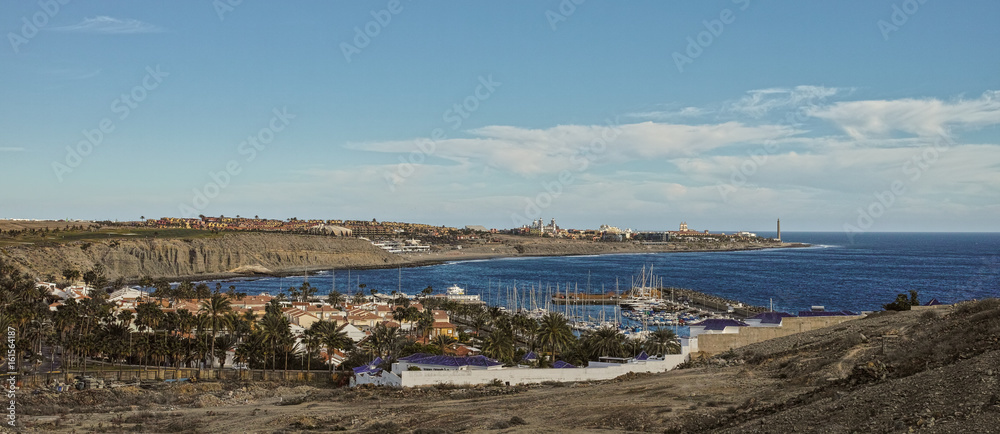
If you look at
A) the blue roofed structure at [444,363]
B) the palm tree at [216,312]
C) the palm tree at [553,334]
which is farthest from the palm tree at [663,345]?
the palm tree at [216,312]

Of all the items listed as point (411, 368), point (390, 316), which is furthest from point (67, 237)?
point (411, 368)

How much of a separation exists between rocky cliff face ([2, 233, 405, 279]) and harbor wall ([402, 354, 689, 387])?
3290 inches

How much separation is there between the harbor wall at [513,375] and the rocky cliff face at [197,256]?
83575 millimetres

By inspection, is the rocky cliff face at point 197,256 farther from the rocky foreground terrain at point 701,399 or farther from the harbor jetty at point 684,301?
the rocky foreground terrain at point 701,399

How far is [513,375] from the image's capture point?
34.5m

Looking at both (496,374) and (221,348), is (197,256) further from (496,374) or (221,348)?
(496,374)

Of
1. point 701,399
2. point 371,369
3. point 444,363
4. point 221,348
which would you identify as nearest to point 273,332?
point 371,369

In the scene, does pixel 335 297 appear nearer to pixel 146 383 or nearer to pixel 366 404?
pixel 146 383

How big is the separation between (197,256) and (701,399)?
5905 inches

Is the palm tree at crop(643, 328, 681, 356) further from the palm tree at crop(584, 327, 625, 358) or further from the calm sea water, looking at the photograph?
the calm sea water

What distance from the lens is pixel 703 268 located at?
7067 inches

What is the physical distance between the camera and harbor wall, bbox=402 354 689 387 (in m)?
34.0

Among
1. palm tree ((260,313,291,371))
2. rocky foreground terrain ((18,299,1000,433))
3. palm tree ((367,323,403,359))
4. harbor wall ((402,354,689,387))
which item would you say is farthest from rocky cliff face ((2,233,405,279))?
harbor wall ((402,354,689,387))

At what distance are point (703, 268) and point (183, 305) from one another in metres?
136
